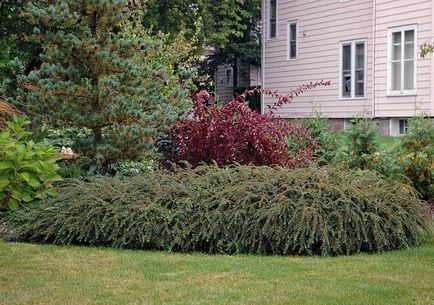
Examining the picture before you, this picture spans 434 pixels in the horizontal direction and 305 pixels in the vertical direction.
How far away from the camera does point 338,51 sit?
21984 mm

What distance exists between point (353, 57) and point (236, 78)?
1033 cm

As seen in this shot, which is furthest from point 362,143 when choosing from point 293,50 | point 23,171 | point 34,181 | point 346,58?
point 293,50

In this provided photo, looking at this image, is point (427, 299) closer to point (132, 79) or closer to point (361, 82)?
point (132, 79)

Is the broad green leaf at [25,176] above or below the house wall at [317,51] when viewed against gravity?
below

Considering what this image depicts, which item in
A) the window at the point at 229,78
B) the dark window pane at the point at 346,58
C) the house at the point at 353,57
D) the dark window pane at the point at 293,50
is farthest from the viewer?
the window at the point at 229,78

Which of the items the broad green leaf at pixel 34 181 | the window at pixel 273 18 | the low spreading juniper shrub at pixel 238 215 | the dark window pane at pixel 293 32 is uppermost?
the window at pixel 273 18

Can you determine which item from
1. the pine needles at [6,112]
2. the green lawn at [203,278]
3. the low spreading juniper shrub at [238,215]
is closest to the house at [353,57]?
the low spreading juniper shrub at [238,215]

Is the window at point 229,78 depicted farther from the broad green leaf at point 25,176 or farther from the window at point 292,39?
the broad green leaf at point 25,176

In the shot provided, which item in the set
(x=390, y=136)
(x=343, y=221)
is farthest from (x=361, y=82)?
(x=343, y=221)

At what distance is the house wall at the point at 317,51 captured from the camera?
2103cm

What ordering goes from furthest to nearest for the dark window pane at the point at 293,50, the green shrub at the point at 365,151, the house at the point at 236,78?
1. the house at the point at 236,78
2. the dark window pane at the point at 293,50
3. the green shrub at the point at 365,151

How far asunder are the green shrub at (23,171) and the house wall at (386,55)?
36.4ft

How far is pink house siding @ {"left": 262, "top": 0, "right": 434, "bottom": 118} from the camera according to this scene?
18.5m

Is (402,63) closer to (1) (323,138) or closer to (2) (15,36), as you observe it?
(1) (323,138)
